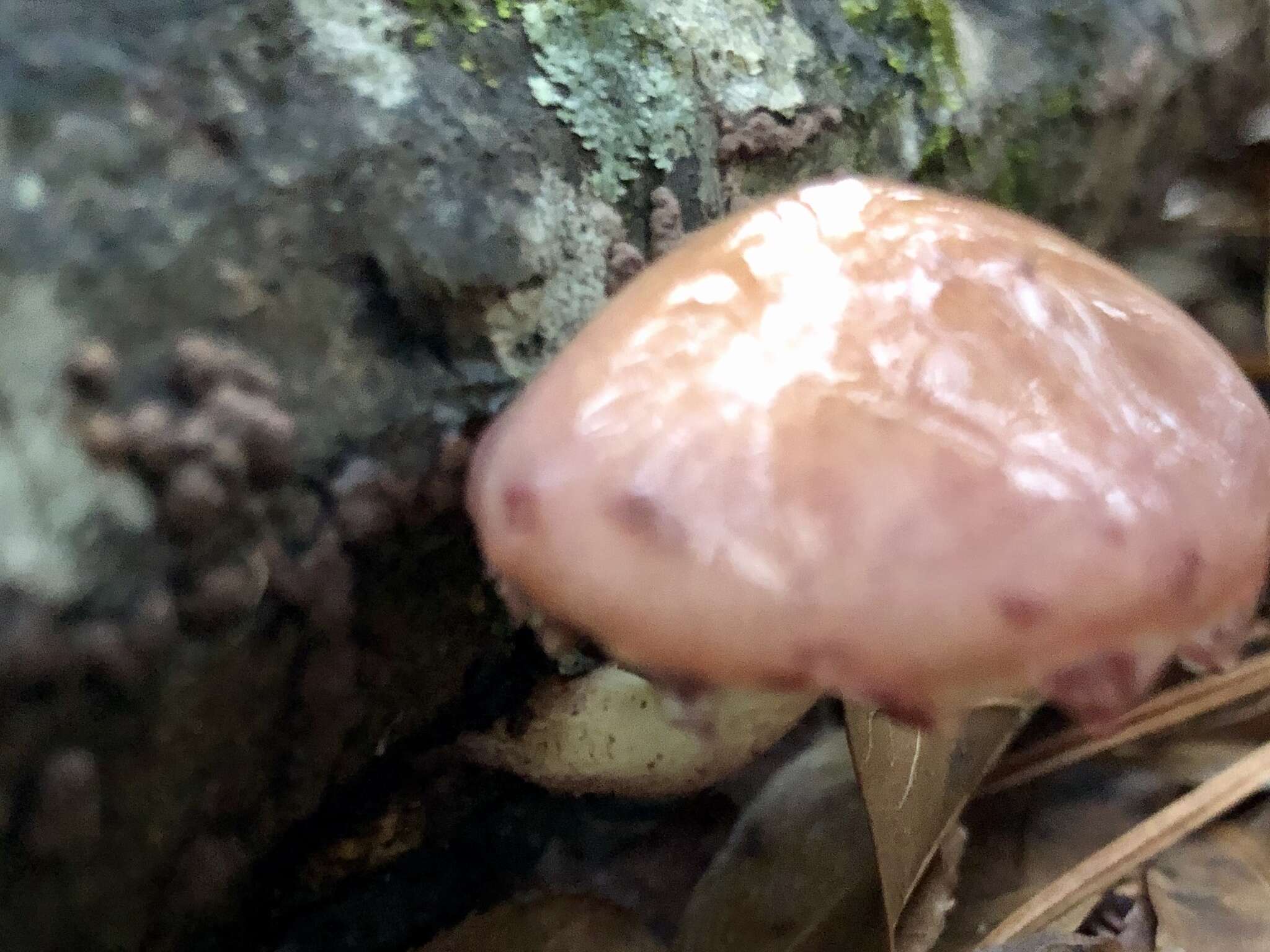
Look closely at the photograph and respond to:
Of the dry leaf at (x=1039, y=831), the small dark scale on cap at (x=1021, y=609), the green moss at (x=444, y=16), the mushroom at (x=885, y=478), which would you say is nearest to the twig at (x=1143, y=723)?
the dry leaf at (x=1039, y=831)

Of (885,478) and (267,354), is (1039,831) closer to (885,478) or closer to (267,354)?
(885,478)

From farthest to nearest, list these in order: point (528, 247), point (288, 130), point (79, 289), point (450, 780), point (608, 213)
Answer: point (450, 780) → point (608, 213) → point (528, 247) → point (288, 130) → point (79, 289)

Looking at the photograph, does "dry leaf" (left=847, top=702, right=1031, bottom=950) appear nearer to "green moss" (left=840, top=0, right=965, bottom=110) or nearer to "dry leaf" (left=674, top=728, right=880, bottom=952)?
"dry leaf" (left=674, top=728, right=880, bottom=952)

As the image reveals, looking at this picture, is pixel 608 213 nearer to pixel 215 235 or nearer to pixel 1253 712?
pixel 215 235

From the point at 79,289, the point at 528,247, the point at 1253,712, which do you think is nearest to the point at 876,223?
the point at 528,247

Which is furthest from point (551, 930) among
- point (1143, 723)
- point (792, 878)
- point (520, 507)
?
point (1143, 723)

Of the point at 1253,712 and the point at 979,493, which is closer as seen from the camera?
the point at 979,493
